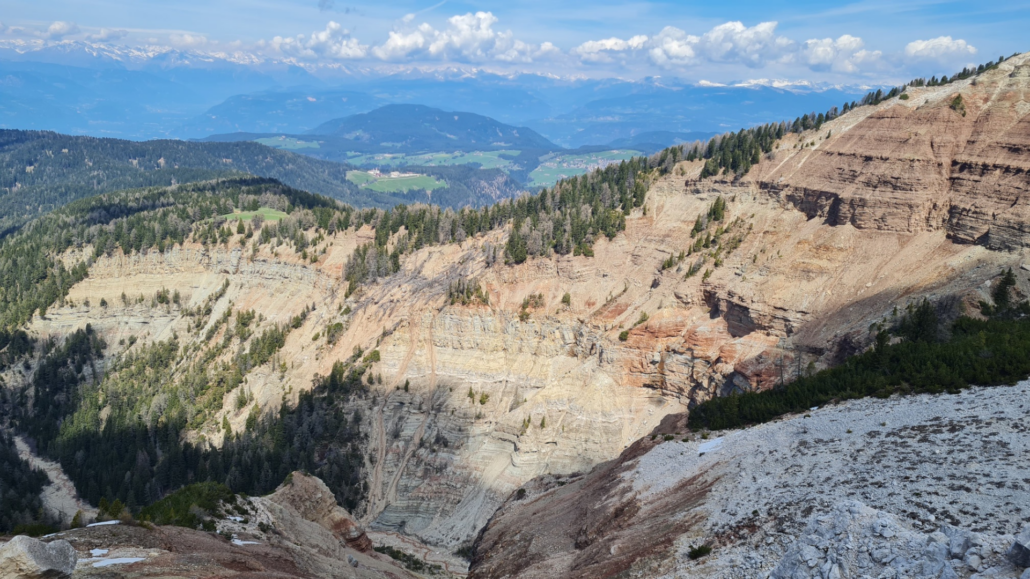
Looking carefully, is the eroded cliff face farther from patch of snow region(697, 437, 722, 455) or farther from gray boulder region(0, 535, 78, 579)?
gray boulder region(0, 535, 78, 579)

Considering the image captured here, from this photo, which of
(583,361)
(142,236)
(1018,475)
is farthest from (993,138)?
(142,236)

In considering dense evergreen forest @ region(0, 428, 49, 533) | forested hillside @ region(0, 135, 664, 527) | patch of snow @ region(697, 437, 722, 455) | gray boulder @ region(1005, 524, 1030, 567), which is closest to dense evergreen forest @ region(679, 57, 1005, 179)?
forested hillside @ region(0, 135, 664, 527)

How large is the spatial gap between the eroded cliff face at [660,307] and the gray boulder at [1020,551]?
1627 inches

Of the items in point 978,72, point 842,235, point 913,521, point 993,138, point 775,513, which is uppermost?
point 978,72

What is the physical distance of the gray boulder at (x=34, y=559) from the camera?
760 inches

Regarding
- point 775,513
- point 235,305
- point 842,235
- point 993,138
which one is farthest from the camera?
point 235,305

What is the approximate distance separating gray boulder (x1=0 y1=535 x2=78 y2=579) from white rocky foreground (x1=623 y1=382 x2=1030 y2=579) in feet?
75.3

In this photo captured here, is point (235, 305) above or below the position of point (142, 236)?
below

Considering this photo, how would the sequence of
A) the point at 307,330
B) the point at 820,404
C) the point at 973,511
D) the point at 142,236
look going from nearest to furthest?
1. the point at 973,511
2. the point at 820,404
3. the point at 307,330
4. the point at 142,236

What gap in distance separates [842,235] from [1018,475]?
51.3 m

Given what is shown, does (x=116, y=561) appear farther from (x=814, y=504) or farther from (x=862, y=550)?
(x=814, y=504)

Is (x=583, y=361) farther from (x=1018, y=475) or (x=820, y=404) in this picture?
(x=1018, y=475)

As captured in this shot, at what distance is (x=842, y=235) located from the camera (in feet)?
234

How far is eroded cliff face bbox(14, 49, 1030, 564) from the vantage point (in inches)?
2505
